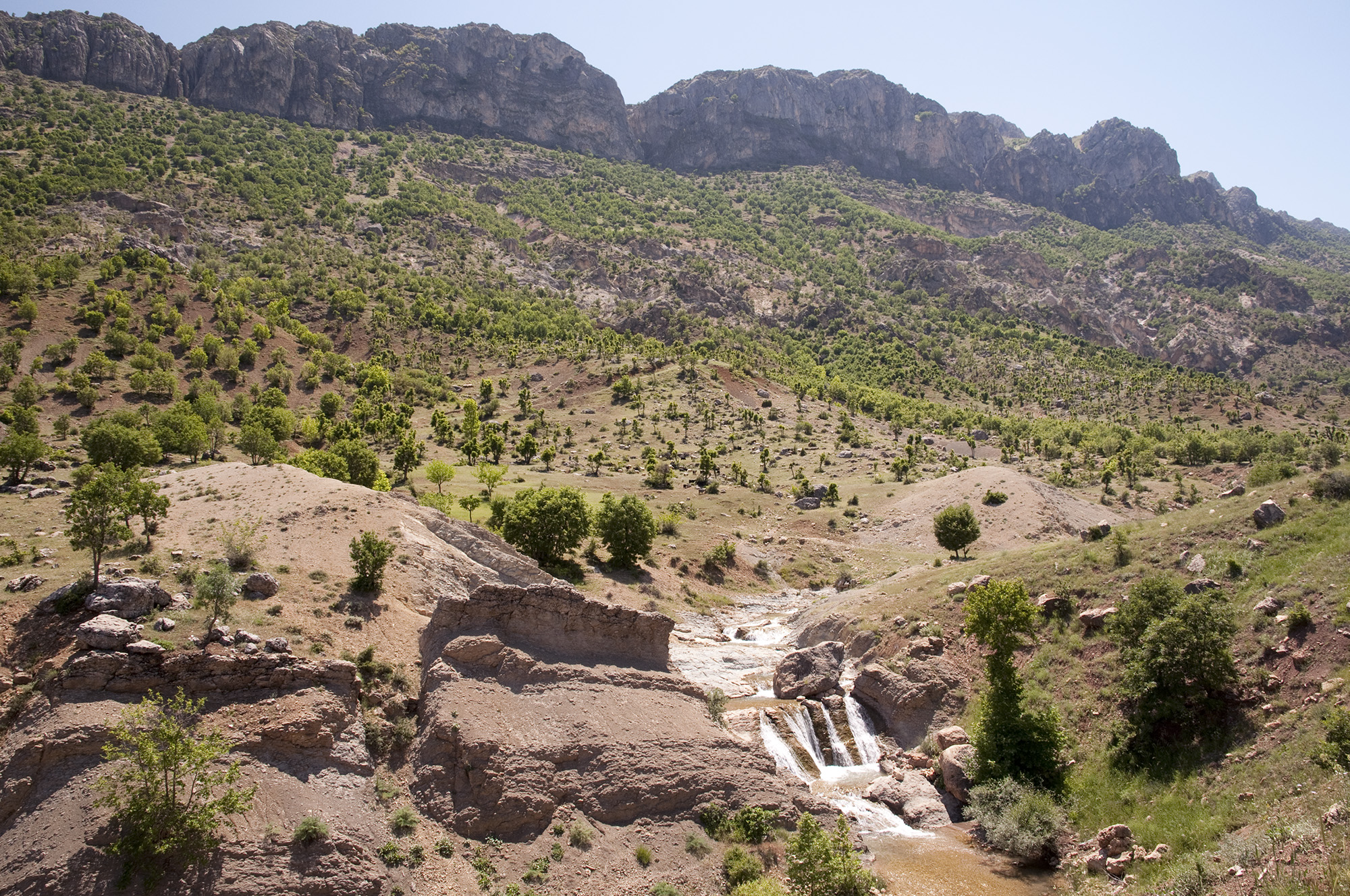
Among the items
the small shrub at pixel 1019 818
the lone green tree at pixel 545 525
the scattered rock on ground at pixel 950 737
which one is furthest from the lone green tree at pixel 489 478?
the small shrub at pixel 1019 818

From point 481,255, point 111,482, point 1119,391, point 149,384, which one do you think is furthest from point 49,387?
point 1119,391

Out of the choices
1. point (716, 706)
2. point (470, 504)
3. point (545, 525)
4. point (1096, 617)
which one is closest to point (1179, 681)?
point (1096, 617)

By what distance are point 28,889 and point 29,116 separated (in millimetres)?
213790

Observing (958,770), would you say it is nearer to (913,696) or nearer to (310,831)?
(913,696)

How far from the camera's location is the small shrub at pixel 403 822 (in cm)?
2038

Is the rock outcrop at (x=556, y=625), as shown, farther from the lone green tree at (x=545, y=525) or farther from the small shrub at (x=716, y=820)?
the lone green tree at (x=545, y=525)

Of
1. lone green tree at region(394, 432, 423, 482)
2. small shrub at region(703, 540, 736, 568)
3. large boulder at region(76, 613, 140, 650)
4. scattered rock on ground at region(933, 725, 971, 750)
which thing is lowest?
small shrub at region(703, 540, 736, 568)

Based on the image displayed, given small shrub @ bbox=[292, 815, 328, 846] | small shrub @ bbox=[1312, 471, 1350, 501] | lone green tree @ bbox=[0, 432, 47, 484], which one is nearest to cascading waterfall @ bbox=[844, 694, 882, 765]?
small shrub @ bbox=[1312, 471, 1350, 501]

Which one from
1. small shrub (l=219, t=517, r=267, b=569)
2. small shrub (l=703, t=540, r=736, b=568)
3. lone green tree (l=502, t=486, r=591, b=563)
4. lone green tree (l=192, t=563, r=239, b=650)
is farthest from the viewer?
small shrub (l=703, t=540, r=736, b=568)

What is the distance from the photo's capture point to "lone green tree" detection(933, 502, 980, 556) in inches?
2530

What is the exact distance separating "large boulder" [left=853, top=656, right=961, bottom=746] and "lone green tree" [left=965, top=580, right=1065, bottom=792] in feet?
5.94

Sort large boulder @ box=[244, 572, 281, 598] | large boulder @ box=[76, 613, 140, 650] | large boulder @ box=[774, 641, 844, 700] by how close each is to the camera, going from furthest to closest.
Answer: large boulder @ box=[774, 641, 844, 700], large boulder @ box=[244, 572, 281, 598], large boulder @ box=[76, 613, 140, 650]

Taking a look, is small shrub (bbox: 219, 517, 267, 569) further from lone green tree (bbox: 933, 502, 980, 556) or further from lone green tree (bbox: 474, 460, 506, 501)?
lone green tree (bbox: 933, 502, 980, 556)

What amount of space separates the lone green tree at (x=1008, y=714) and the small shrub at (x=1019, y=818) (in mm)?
772
